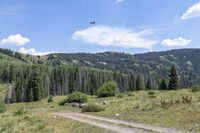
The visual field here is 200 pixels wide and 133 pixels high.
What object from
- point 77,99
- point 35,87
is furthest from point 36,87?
point 77,99

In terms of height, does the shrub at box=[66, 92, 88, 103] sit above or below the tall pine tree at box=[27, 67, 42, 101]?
above

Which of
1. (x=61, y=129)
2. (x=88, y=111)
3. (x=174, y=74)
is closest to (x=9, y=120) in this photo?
(x=88, y=111)

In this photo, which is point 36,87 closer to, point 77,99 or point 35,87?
point 35,87

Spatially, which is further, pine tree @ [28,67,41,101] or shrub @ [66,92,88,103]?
pine tree @ [28,67,41,101]

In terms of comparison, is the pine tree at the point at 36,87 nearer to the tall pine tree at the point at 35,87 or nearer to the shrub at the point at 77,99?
the tall pine tree at the point at 35,87

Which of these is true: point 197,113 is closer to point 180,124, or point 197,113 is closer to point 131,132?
point 180,124

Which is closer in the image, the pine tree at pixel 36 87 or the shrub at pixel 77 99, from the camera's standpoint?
the shrub at pixel 77 99

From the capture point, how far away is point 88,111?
4650 cm

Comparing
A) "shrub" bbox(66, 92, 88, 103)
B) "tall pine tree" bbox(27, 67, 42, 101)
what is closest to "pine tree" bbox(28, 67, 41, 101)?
"tall pine tree" bbox(27, 67, 42, 101)

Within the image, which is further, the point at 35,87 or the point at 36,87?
the point at 35,87

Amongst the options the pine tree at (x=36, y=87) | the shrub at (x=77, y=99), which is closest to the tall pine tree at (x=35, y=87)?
the pine tree at (x=36, y=87)

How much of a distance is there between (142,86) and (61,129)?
159433 millimetres

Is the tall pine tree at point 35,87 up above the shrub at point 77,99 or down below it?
below

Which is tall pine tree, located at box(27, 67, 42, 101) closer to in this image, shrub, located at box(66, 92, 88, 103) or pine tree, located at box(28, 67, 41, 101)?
pine tree, located at box(28, 67, 41, 101)
